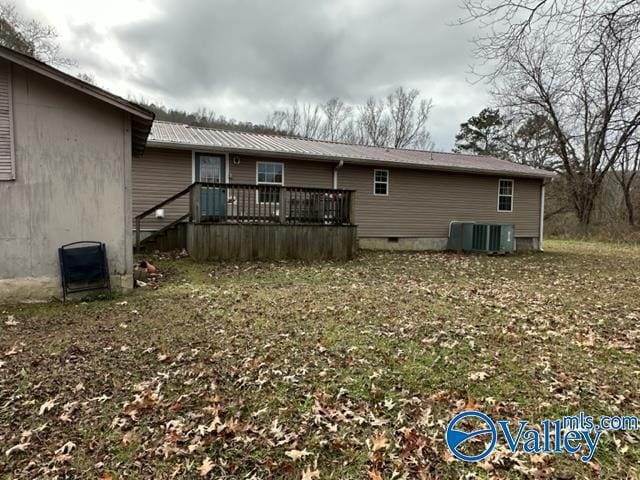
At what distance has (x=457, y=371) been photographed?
3.48 meters

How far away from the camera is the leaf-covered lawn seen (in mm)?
2396

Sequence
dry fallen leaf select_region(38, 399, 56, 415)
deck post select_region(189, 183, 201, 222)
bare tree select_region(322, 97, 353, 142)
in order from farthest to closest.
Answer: bare tree select_region(322, 97, 353, 142)
deck post select_region(189, 183, 201, 222)
dry fallen leaf select_region(38, 399, 56, 415)

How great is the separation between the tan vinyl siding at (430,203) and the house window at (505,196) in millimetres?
163

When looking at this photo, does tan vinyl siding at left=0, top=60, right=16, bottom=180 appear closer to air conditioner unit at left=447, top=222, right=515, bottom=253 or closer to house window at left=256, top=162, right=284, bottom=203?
house window at left=256, top=162, right=284, bottom=203

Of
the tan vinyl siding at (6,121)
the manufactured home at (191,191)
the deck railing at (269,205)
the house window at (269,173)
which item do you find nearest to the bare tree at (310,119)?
the manufactured home at (191,191)

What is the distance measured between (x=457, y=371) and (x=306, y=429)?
1.58 meters

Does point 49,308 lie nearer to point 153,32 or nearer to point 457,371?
point 457,371

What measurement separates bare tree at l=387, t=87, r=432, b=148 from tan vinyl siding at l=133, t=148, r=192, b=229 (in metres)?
27.6

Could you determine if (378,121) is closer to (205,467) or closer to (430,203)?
(430,203)

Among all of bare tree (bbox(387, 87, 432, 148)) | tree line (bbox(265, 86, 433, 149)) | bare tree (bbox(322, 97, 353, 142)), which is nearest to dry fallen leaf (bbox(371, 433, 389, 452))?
tree line (bbox(265, 86, 433, 149))

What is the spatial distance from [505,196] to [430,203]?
141 inches

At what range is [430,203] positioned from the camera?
44.5ft

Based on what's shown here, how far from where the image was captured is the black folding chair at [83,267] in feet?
18.8

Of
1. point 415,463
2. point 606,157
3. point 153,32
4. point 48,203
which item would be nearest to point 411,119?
point 606,157
